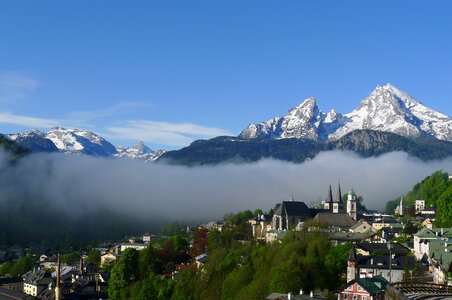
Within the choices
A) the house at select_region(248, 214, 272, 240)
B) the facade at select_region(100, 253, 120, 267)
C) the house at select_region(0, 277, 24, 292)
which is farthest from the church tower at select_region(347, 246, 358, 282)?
the facade at select_region(100, 253, 120, 267)

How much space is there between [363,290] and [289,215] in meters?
100

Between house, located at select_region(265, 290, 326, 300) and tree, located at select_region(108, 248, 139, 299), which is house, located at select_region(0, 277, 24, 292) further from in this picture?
house, located at select_region(265, 290, 326, 300)

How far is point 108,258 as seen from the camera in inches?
7594

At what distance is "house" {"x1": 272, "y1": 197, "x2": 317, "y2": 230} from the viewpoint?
573ft

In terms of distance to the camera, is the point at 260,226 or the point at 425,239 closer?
the point at 425,239

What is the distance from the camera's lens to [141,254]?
503 ft

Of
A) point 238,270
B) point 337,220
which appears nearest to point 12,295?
point 238,270

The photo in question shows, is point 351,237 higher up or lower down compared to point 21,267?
higher up

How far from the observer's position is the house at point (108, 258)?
187000 mm

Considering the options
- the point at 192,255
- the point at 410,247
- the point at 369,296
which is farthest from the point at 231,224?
the point at 369,296

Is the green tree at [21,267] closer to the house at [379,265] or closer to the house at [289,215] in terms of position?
the house at [289,215]

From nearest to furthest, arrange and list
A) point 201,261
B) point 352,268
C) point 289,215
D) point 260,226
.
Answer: point 352,268
point 201,261
point 289,215
point 260,226

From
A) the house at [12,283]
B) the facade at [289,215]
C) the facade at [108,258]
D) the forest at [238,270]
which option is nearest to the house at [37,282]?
the house at [12,283]

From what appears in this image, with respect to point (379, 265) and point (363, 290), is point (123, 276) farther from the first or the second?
point (363, 290)
